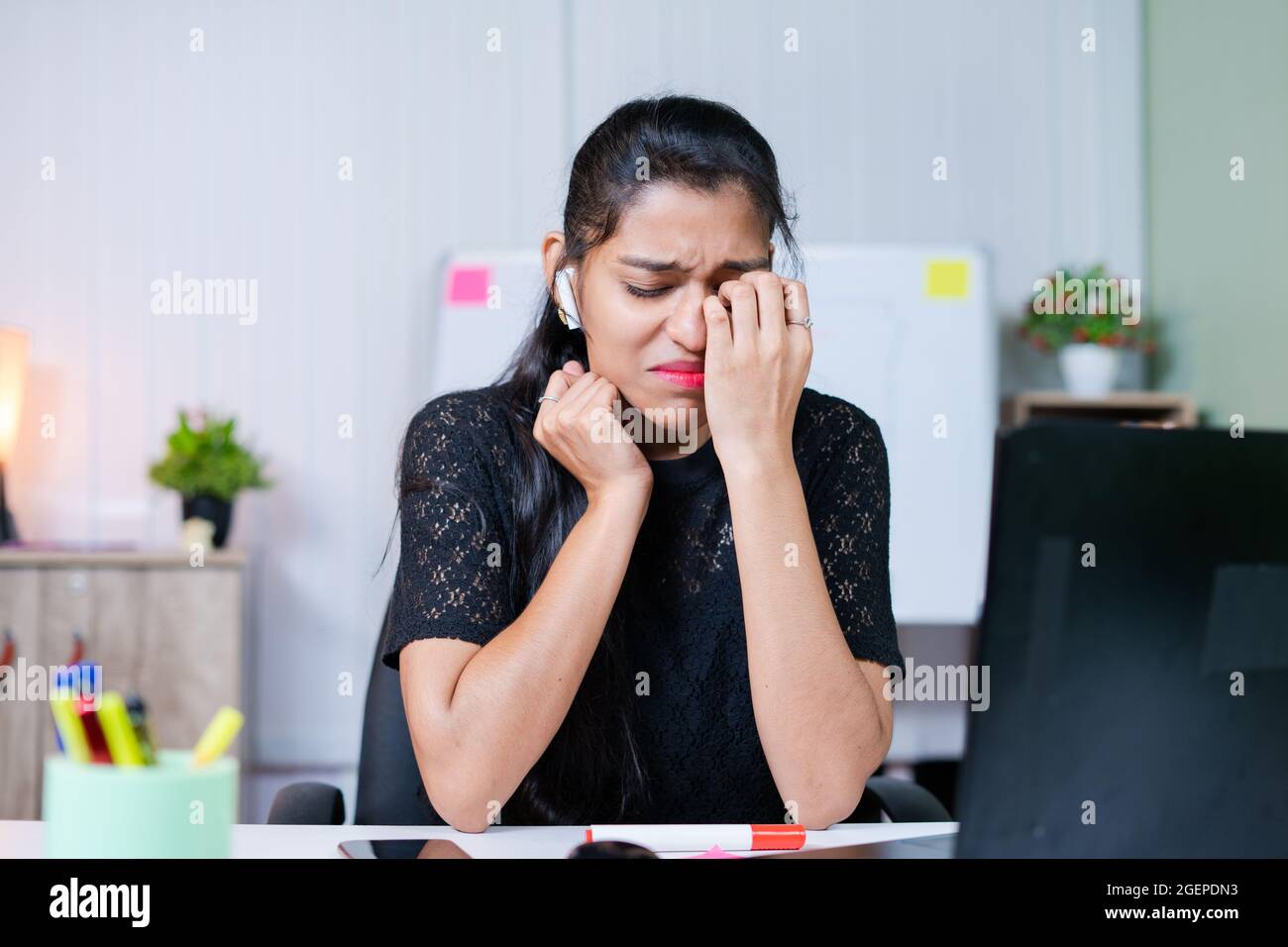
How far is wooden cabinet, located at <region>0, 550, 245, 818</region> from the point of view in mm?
2270

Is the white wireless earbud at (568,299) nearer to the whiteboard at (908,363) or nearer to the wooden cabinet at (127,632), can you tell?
the whiteboard at (908,363)

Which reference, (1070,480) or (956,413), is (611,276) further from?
(956,413)

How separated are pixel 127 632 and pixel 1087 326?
211cm

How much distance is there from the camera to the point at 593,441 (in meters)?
0.97

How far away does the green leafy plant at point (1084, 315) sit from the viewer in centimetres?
261

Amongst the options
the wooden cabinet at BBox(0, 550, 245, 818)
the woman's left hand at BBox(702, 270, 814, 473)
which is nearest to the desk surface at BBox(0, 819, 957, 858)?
the woman's left hand at BBox(702, 270, 814, 473)

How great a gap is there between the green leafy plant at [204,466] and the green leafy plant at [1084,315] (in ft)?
5.70

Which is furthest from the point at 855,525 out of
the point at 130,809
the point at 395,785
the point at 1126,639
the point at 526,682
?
the point at 130,809

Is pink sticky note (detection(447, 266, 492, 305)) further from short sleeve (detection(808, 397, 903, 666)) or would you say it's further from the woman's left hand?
the woman's left hand

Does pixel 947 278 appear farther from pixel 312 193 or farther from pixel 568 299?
pixel 568 299

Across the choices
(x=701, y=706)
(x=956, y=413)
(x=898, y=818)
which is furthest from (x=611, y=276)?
(x=956, y=413)

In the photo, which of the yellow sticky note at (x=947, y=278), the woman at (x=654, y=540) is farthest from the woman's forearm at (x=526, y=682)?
the yellow sticky note at (x=947, y=278)
